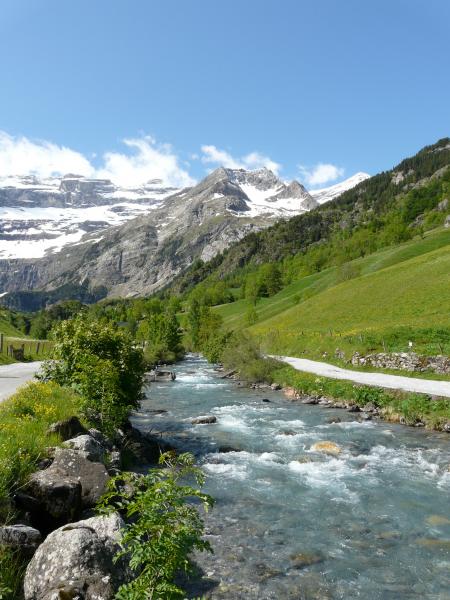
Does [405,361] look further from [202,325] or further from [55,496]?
[202,325]

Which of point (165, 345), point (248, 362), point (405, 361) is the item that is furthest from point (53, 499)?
point (165, 345)

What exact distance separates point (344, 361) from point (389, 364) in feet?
24.1

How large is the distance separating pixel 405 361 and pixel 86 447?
3413 centimetres

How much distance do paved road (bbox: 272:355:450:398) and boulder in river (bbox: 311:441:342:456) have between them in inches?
403

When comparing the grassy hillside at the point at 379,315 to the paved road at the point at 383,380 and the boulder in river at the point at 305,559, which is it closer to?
the paved road at the point at 383,380

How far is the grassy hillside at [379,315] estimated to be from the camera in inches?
1817

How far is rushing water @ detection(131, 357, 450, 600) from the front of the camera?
11258mm

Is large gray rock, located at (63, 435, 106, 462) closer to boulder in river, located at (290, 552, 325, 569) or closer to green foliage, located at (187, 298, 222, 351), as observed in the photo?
boulder in river, located at (290, 552, 325, 569)

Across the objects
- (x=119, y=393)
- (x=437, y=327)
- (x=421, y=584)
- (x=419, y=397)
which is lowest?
(x=421, y=584)

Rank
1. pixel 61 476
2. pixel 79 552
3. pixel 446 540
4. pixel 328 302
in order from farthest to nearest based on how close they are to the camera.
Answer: pixel 328 302 < pixel 446 540 < pixel 61 476 < pixel 79 552

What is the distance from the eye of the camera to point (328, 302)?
8431 centimetres

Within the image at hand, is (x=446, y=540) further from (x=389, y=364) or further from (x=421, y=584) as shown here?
(x=389, y=364)

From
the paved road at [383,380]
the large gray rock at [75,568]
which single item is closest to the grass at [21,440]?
the large gray rock at [75,568]

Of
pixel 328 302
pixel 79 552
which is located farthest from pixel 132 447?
pixel 328 302
